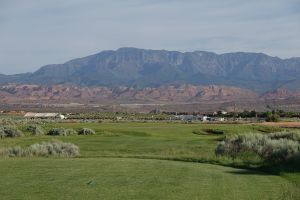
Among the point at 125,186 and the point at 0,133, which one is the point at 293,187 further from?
the point at 0,133

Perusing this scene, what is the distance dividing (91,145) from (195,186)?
26.6 m

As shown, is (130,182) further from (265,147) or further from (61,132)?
(61,132)

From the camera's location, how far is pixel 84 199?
14.9 m

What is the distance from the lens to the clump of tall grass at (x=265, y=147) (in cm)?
2642

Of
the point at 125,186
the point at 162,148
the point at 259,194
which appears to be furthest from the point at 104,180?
the point at 162,148

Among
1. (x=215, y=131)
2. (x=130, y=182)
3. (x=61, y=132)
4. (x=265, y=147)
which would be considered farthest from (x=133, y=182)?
(x=215, y=131)

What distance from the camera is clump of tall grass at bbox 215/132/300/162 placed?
26422mm

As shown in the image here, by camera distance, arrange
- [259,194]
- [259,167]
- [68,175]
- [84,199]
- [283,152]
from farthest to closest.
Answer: [283,152]
[259,167]
[68,175]
[259,194]
[84,199]

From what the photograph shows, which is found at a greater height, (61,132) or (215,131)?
(61,132)

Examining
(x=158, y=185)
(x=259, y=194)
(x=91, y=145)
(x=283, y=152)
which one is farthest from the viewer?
(x=91, y=145)

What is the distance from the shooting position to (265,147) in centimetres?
2981

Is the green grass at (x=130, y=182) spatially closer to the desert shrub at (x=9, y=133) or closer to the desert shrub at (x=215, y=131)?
the desert shrub at (x=9, y=133)

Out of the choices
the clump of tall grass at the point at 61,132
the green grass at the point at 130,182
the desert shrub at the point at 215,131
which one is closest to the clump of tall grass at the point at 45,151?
the green grass at the point at 130,182

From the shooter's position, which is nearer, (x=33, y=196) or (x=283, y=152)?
(x=33, y=196)
